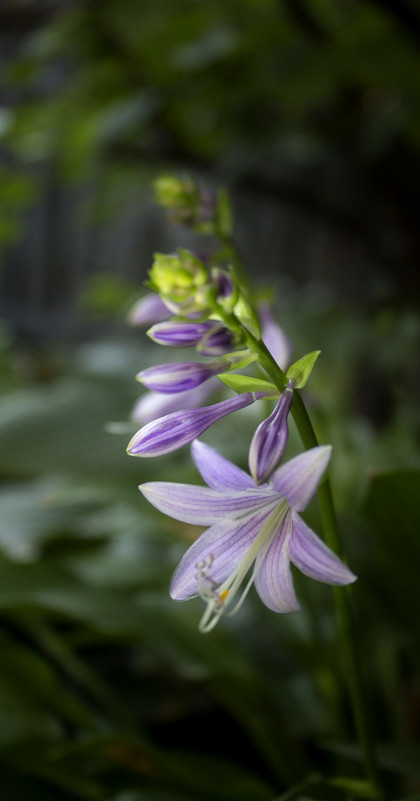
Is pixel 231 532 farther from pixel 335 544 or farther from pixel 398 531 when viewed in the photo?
pixel 398 531

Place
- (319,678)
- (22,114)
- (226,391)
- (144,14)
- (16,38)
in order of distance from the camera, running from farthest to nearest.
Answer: (16,38), (22,114), (144,14), (226,391), (319,678)

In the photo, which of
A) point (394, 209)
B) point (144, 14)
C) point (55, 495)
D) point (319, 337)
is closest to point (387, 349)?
point (319, 337)

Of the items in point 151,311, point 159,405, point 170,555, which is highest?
point 151,311

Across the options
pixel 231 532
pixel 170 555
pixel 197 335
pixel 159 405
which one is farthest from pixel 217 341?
pixel 170 555

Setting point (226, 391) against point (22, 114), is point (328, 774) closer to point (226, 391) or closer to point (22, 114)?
point (226, 391)

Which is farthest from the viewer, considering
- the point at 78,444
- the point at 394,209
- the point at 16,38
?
the point at 16,38

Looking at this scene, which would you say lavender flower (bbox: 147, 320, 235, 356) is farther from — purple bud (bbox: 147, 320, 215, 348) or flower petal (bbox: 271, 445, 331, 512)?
flower petal (bbox: 271, 445, 331, 512)

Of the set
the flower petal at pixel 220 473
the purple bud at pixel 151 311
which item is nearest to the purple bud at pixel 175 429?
the flower petal at pixel 220 473
